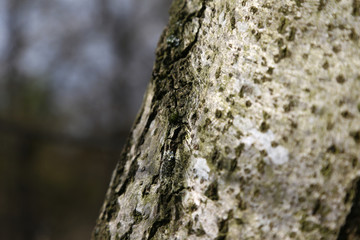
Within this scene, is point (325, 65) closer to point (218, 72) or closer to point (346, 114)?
point (346, 114)

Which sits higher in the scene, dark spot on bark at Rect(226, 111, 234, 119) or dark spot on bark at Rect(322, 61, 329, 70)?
dark spot on bark at Rect(322, 61, 329, 70)

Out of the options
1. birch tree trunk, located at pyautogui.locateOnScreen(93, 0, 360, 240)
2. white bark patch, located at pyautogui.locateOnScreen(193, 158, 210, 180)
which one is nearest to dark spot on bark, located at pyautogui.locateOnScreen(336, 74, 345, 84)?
birch tree trunk, located at pyautogui.locateOnScreen(93, 0, 360, 240)

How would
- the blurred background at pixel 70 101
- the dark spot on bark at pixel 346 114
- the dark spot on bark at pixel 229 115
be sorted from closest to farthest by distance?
the dark spot on bark at pixel 346 114
the dark spot on bark at pixel 229 115
the blurred background at pixel 70 101

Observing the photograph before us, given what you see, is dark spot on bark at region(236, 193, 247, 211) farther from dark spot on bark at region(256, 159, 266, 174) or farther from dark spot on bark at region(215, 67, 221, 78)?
dark spot on bark at region(215, 67, 221, 78)

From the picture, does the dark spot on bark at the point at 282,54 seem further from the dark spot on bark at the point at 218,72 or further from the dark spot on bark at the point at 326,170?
the dark spot on bark at the point at 326,170

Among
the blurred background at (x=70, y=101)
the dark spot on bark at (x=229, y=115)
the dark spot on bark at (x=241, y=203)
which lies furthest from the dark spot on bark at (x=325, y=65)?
the blurred background at (x=70, y=101)

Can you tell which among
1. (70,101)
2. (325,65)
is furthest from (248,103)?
(70,101)
